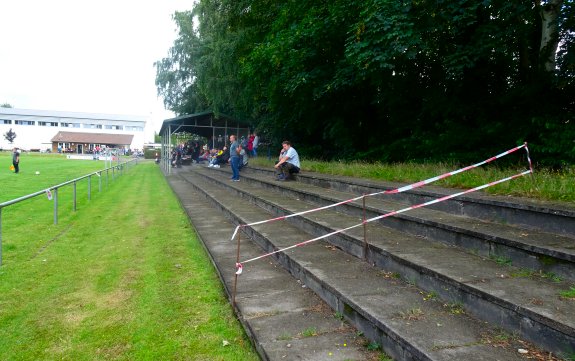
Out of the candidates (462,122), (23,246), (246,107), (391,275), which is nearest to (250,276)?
(391,275)

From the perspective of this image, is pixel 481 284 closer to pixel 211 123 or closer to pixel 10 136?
pixel 211 123

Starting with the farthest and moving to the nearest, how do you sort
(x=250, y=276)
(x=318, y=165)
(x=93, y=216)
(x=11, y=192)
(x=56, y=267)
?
(x=11, y=192), (x=318, y=165), (x=93, y=216), (x=56, y=267), (x=250, y=276)

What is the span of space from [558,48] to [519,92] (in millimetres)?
1196

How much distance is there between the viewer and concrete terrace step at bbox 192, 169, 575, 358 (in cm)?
249

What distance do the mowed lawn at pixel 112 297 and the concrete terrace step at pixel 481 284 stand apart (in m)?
1.59

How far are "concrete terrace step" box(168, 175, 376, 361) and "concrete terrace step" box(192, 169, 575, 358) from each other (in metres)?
0.80

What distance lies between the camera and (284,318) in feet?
11.7

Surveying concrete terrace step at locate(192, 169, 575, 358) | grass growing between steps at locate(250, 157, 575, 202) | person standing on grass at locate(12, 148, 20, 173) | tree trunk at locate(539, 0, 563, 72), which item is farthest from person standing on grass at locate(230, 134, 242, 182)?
person standing on grass at locate(12, 148, 20, 173)

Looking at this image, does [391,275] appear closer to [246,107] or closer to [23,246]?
[23,246]

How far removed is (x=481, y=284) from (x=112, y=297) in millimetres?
3707

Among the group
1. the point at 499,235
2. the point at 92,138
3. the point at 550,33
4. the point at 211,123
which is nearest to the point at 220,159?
the point at 211,123

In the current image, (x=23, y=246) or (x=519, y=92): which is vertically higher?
(x=519, y=92)

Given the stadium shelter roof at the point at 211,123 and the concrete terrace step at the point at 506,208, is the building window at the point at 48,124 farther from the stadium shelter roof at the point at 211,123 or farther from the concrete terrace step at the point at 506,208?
the concrete terrace step at the point at 506,208

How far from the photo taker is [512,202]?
172 inches
